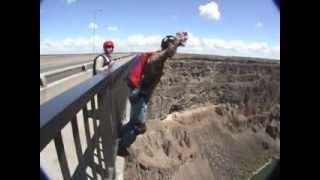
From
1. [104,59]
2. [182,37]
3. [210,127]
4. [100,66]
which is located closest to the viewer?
[182,37]

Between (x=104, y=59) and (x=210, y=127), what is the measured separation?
0.66m

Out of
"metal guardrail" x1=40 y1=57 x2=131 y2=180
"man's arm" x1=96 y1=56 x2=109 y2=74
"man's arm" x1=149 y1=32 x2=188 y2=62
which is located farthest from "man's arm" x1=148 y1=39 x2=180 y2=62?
"man's arm" x1=96 y1=56 x2=109 y2=74

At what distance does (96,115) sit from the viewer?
2.11 metres

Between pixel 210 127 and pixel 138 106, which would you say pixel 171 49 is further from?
pixel 210 127

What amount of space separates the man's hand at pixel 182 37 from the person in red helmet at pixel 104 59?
227mm

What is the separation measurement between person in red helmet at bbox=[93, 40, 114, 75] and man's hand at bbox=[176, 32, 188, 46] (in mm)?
227

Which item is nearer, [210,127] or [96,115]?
[96,115]

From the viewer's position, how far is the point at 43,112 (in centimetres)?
150

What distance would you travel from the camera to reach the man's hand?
5.21ft

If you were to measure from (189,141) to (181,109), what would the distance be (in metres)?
0.18

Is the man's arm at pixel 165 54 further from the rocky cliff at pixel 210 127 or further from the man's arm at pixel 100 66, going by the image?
the man's arm at pixel 100 66

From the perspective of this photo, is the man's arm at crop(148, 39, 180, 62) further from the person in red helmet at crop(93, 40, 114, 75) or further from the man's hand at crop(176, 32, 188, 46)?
the person in red helmet at crop(93, 40, 114, 75)

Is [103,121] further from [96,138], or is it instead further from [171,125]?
[171,125]

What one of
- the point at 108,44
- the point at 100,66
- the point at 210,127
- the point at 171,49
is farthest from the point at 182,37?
the point at 210,127
